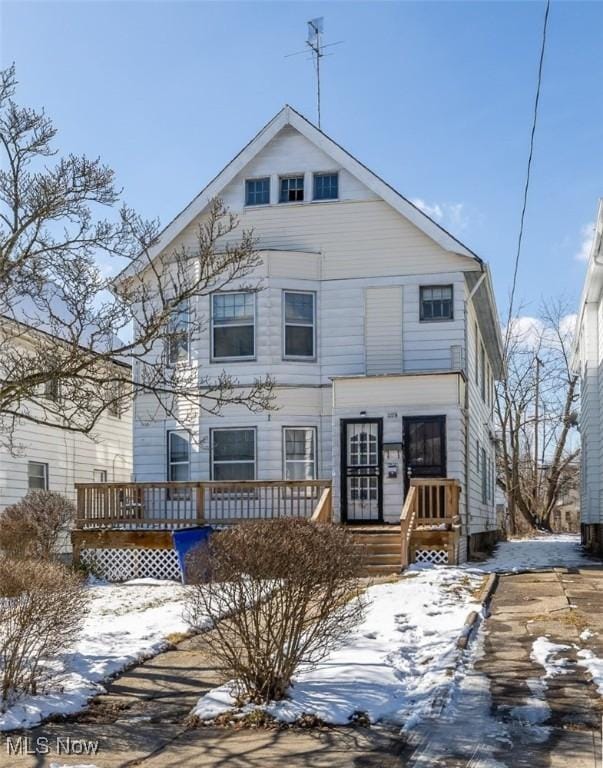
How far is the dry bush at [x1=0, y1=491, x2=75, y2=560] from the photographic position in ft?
52.0

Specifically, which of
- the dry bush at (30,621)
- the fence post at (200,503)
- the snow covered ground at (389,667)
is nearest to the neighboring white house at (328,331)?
the fence post at (200,503)

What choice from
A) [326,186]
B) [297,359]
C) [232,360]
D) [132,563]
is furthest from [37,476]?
[326,186]

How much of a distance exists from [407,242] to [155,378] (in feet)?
35.2

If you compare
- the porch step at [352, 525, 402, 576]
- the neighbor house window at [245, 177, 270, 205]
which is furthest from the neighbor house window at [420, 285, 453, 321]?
the porch step at [352, 525, 402, 576]

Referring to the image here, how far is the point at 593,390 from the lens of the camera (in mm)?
22359

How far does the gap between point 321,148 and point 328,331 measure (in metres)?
4.05

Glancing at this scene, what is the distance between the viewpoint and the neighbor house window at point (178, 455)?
62.2 feet

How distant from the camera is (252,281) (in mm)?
18641

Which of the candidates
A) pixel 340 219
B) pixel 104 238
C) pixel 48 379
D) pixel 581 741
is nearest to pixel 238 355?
pixel 340 219

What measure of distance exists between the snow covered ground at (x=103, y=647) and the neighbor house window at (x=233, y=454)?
14.8ft

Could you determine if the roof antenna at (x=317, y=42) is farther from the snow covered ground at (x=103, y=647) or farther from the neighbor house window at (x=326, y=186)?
the snow covered ground at (x=103, y=647)

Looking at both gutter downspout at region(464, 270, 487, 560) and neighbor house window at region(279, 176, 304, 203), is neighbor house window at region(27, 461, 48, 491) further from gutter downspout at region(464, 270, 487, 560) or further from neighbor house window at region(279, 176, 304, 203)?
gutter downspout at region(464, 270, 487, 560)

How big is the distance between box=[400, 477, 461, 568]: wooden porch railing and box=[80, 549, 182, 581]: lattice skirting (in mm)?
4609

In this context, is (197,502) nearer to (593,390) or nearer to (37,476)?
(37,476)
